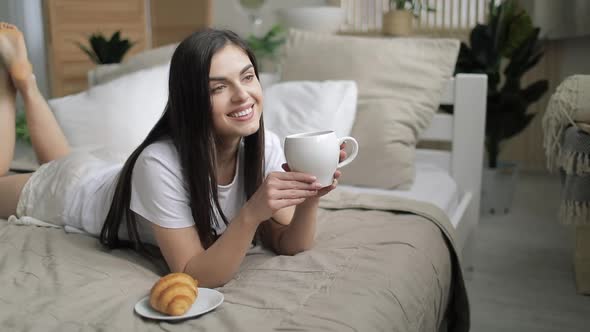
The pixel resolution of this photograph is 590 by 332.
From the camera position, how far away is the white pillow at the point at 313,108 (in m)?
1.80

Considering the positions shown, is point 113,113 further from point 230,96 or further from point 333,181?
point 333,181

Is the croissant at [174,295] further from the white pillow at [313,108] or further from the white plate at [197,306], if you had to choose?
the white pillow at [313,108]

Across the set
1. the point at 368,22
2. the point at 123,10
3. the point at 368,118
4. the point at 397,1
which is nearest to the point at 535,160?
the point at 368,22

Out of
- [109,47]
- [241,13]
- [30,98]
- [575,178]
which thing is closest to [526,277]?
[575,178]

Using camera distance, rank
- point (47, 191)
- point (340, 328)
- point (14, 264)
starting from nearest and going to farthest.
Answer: point (340, 328) < point (14, 264) < point (47, 191)

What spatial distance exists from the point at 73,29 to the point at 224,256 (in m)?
3.81

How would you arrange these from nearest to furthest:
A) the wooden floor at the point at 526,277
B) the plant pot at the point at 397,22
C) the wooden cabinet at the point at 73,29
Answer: the wooden floor at the point at 526,277 < the plant pot at the point at 397,22 < the wooden cabinet at the point at 73,29

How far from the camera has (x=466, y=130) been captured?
6.39ft

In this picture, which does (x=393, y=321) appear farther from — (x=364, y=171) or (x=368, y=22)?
(x=368, y=22)

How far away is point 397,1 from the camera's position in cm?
248

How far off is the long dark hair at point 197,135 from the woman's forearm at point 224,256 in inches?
3.4

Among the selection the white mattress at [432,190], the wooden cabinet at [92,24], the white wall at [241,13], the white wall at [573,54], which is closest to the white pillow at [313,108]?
the white mattress at [432,190]

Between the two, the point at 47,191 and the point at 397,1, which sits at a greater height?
the point at 397,1

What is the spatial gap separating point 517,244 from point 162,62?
165 centimetres
